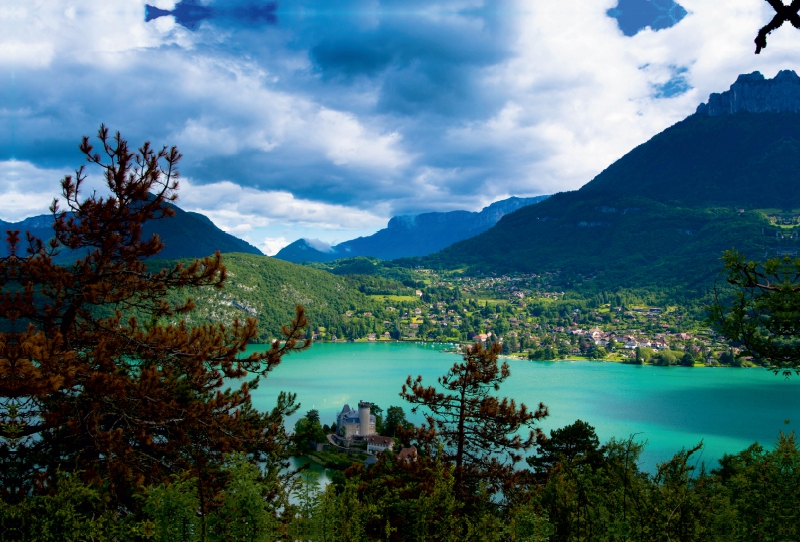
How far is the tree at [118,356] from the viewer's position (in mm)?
3994

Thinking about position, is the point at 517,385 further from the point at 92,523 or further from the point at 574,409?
the point at 92,523

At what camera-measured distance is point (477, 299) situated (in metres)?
132

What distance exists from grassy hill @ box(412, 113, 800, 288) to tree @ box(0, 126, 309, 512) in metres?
114

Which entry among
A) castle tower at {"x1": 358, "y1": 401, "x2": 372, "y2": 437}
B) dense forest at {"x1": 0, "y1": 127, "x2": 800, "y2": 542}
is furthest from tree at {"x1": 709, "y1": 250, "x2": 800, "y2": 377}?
castle tower at {"x1": 358, "y1": 401, "x2": 372, "y2": 437}

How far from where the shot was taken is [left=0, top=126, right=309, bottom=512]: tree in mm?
3994

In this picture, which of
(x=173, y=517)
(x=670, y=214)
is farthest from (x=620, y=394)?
(x=670, y=214)

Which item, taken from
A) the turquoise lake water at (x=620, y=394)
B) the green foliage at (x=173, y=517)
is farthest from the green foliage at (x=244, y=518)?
the turquoise lake water at (x=620, y=394)

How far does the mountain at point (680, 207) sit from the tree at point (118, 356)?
382 ft

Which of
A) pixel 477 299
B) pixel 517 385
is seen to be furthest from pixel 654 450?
pixel 477 299

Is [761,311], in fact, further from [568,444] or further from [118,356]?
[568,444]

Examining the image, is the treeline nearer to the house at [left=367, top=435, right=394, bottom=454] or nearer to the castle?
the house at [left=367, top=435, right=394, bottom=454]

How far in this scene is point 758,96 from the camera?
165500 millimetres

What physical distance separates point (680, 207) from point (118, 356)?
163469 mm

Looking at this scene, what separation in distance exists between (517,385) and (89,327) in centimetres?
4565
